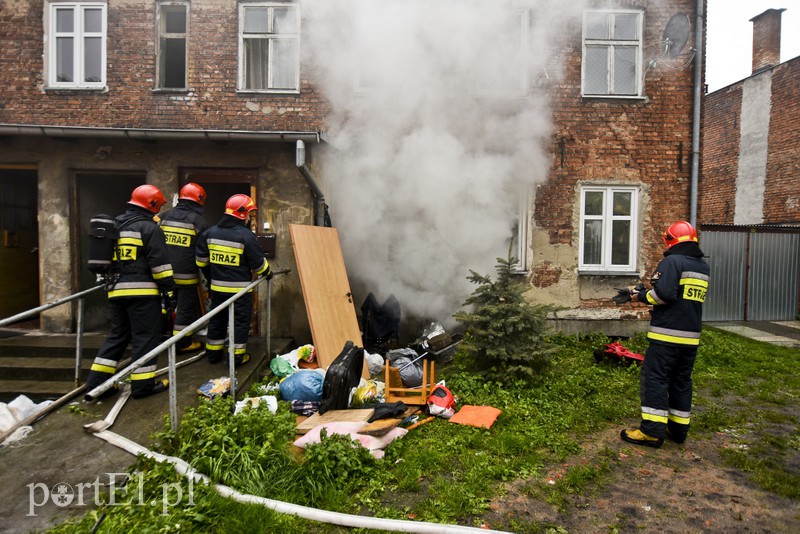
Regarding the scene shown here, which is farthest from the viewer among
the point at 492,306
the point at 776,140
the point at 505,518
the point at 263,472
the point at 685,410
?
the point at 776,140

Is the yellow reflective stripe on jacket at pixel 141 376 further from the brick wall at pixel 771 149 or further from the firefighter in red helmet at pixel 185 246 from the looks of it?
the brick wall at pixel 771 149

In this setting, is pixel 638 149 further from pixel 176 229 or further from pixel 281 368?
pixel 176 229

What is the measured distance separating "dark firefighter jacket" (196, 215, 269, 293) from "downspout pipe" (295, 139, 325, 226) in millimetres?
1145

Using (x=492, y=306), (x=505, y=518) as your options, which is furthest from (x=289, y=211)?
(x=505, y=518)

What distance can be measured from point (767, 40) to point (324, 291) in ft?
50.9

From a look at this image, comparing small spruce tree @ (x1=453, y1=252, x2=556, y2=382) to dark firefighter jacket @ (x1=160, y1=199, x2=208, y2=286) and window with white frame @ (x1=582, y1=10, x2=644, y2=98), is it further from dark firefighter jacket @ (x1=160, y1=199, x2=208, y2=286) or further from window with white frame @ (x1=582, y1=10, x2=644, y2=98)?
window with white frame @ (x1=582, y1=10, x2=644, y2=98)

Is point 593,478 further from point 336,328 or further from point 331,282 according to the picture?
point 331,282

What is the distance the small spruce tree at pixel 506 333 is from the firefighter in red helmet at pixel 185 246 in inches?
130

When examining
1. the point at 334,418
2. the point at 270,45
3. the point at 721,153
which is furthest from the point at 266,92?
the point at 721,153

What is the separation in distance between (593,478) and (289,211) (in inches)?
195

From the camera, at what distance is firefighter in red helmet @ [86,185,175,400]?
4.01 m

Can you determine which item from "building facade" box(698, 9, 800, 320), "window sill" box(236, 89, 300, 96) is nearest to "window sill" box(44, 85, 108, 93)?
"window sill" box(236, 89, 300, 96)

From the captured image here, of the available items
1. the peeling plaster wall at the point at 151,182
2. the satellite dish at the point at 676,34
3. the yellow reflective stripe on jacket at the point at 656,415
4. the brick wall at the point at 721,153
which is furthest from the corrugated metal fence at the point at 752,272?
the peeling plaster wall at the point at 151,182

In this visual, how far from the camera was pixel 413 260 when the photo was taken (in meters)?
7.08
